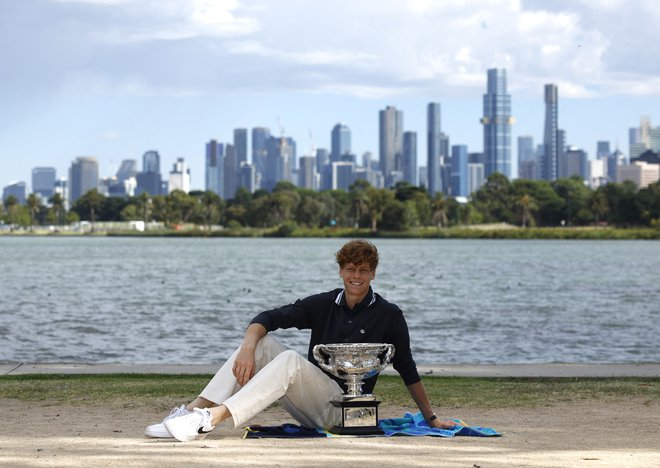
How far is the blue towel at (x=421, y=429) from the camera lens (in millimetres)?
9398

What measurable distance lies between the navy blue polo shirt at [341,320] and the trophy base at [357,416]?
A: 1.33 ft

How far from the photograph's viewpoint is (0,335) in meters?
30.7

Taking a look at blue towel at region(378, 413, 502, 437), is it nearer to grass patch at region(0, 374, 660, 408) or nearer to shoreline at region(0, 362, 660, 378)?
grass patch at region(0, 374, 660, 408)

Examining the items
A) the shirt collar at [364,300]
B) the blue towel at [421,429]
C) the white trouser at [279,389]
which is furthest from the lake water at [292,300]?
the shirt collar at [364,300]

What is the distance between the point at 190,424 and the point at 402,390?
6047 mm

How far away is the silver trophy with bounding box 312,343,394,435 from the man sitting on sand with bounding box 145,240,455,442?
11cm

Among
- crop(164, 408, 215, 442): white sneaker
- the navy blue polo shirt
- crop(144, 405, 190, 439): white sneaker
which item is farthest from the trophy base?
crop(144, 405, 190, 439): white sneaker

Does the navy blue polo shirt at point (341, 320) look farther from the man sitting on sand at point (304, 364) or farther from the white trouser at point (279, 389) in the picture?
the white trouser at point (279, 389)

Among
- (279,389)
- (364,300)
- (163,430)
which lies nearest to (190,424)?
(163,430)

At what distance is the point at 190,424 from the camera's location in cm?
877

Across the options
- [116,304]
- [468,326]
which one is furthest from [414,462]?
[116,304]

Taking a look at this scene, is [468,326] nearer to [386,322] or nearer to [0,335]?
[0,335]

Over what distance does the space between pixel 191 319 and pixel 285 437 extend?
28358mm

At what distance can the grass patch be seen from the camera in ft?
42.9
